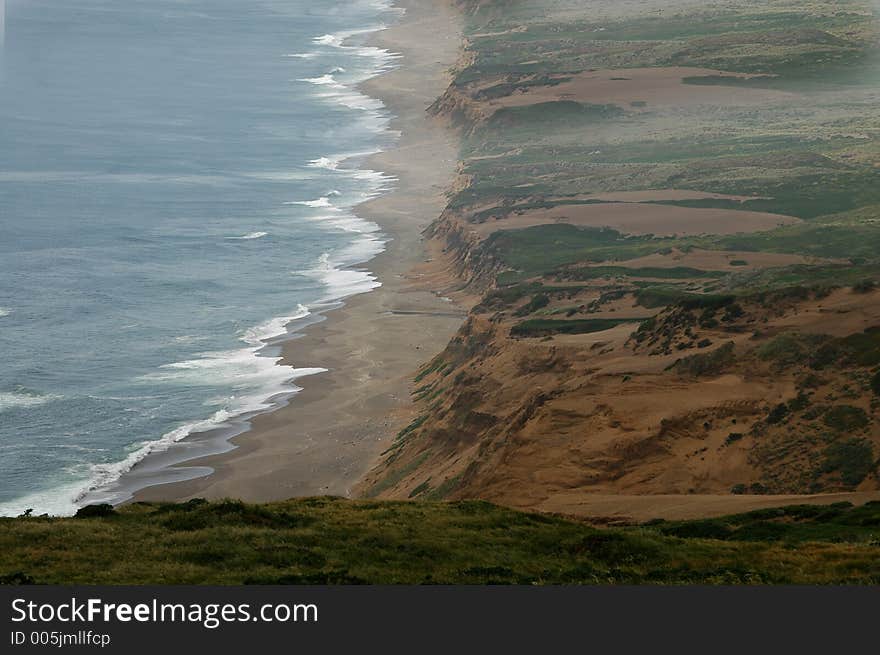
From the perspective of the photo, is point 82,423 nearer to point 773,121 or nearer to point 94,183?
point 94,183

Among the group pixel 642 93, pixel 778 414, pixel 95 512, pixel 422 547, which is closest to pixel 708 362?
pixel 778 414

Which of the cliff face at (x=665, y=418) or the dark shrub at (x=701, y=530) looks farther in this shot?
the cliff face at (x=665, y=418)

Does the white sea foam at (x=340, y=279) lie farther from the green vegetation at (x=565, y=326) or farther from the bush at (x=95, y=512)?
the bush at (x=95, y=512)

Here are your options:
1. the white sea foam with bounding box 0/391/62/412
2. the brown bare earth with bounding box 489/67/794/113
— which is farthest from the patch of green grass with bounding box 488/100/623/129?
the white sea foam with bounding box 0/391/62/412

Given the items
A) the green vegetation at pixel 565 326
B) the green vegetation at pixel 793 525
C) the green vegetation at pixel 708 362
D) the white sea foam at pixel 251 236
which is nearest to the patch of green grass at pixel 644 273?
the green vegetation at pixel 565 326

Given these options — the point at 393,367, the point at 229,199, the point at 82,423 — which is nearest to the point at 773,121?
the point at 229,199

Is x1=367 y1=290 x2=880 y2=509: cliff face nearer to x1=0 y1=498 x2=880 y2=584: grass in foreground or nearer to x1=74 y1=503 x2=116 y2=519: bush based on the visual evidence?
x1=0 y1=498 x2=880 y2=584: grass in foreground
